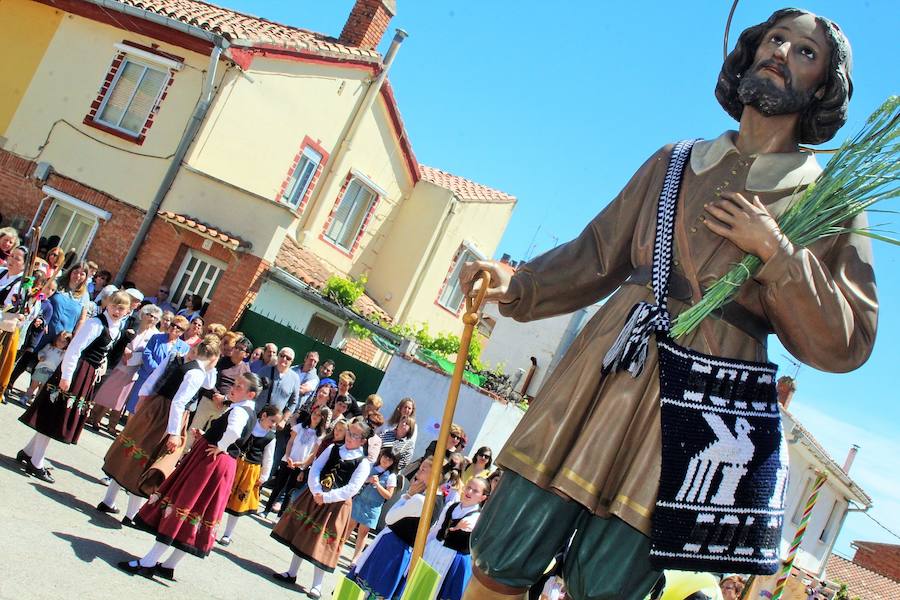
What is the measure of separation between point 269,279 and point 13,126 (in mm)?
6412

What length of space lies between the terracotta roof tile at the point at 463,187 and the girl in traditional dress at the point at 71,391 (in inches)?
670

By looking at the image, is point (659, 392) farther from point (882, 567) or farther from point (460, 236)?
point (882, 567)

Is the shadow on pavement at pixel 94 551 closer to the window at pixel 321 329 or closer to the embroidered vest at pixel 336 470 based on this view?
the embroidered vest at pixel 336 470

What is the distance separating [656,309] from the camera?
2.95 m

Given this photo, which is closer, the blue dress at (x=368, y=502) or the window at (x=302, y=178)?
the blue dress at (x=368, y=502)

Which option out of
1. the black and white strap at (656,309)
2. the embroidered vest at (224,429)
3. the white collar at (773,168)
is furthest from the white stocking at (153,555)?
the white collar at (773,168)

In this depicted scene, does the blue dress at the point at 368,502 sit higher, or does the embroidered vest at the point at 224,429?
the embroidered vest at the point at 224,429

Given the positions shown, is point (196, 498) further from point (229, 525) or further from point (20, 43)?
point (20, 43)

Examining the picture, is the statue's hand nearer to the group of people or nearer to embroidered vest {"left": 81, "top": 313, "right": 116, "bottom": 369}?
the group of people

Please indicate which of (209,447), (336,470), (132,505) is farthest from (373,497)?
(209,447)

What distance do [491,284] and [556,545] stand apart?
2.87 ft

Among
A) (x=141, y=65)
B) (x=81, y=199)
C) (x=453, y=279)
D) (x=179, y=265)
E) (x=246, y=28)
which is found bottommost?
(x=179, y=265)

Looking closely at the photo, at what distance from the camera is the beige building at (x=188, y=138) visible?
2019 cm

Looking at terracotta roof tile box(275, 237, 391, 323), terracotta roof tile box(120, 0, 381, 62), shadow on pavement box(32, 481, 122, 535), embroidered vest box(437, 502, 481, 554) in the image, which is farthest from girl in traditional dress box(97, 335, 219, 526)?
terracotta roof tile box(275, 237, 391, 323)
